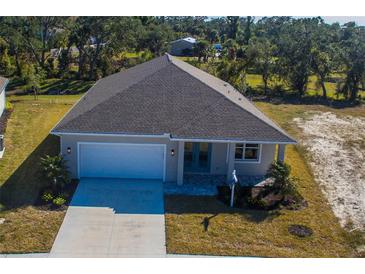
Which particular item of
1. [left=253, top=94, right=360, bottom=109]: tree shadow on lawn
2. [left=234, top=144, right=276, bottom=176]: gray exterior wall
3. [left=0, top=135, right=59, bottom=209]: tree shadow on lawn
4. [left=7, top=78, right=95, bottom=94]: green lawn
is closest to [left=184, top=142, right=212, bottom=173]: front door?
[left=234, top=144, right=276, bottom=176]: gray exterior wall

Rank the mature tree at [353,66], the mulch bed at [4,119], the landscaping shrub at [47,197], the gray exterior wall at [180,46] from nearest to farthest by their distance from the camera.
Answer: the landscaping shrub at [47,197], the mulch bed at [4,119], the mature tree at [353,66], the gray exterior wall at [180,46]

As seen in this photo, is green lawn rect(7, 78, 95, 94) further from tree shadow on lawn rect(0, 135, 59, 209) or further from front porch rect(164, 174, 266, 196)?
front porch rect(164, 174, 266, 196)

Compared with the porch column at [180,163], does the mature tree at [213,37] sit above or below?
above

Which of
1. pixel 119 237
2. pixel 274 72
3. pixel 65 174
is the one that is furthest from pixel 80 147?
pixel 274 72

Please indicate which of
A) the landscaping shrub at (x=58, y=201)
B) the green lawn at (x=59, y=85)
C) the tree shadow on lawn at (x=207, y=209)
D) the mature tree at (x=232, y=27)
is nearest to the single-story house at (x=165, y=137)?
the tree shadow on lawn at (x=207, y=209)

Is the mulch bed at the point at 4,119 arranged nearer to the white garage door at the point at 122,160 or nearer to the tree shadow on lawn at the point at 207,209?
the white garage door at the point at 122,160
